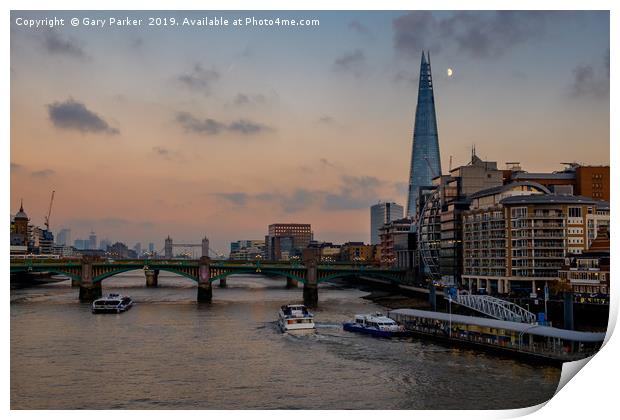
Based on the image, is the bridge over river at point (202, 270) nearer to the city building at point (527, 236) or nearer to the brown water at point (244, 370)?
the city building at point (527, 236)

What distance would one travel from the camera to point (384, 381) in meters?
18.2

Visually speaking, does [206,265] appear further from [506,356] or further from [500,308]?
[506,356]

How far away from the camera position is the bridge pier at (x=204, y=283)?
4330cm

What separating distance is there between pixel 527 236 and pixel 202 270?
20605 millimetres

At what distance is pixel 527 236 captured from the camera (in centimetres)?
3388

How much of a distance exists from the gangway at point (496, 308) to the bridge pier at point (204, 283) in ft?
56.0

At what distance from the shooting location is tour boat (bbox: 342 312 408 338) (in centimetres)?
2661

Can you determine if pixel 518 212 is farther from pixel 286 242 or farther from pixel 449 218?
pixel 286 242

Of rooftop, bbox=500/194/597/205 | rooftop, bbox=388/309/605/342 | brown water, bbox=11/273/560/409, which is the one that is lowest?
brown water, bbox=11/273/560/409

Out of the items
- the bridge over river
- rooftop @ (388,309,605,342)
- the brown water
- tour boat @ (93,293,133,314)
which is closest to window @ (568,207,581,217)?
rooftop @ (388,309,605,342)

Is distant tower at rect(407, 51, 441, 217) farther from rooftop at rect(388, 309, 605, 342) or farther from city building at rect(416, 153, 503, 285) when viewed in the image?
rooftop at rect(388, 309, 605, 342)

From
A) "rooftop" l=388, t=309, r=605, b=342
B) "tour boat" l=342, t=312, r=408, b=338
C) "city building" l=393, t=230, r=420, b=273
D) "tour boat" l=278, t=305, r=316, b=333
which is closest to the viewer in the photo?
"rooftop" l=388, t=309, r=605, b=342

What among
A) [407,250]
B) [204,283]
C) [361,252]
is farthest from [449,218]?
[361,252]

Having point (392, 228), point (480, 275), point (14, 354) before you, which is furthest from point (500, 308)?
point (392, 228)
